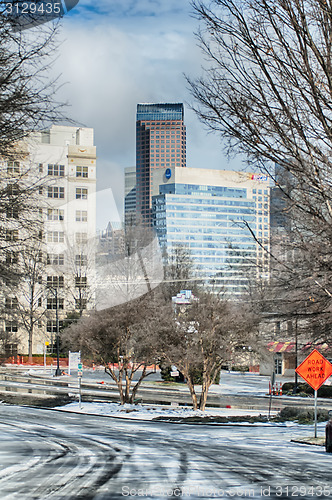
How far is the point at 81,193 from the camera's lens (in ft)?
224

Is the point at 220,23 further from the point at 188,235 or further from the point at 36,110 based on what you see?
the point at 188,235

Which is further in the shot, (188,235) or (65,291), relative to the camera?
(188,235)

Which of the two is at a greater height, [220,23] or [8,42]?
[220,23]

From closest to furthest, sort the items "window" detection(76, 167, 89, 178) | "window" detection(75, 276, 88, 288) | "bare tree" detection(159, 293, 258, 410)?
"bare tree" detection(159, 293, 258, 410) < "window" detection(75, 276, 88, 288) < "window" detection(76, 167, 89, 178)

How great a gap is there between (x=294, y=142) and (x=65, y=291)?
56786mm

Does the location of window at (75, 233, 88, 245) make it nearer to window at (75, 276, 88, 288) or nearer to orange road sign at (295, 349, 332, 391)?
window at (75, 276, 88, 288)

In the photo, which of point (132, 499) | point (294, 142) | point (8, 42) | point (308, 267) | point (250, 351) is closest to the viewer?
point (132, 499)

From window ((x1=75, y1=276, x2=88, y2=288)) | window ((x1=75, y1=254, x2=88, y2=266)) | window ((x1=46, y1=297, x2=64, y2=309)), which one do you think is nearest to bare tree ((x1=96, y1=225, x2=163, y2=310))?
window ((x1=75, y1=254, x2=88, y2=266))

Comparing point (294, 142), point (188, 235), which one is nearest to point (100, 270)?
point (294, 142)

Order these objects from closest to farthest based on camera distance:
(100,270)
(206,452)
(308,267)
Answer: (308,267)
(206,452)
(100,270)

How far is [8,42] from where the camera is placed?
10344mm

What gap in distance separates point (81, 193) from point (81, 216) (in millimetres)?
2648

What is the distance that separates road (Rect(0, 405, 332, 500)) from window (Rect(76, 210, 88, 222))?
46643 mm

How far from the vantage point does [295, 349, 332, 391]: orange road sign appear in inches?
677
